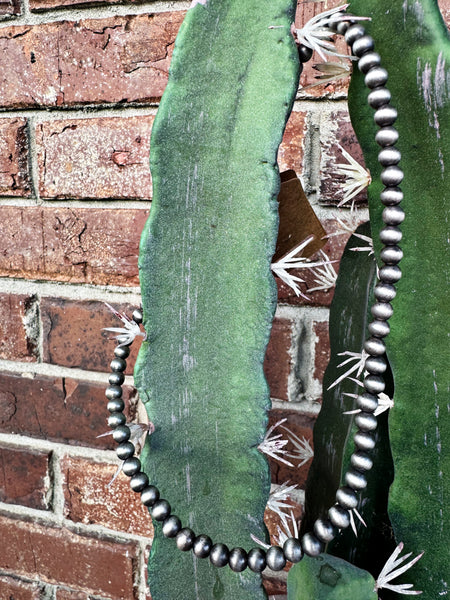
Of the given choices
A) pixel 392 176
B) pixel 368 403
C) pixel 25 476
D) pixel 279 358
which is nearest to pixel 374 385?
pixel 368 403

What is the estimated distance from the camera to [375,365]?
1.00 ft

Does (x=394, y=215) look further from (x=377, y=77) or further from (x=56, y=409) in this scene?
(x=56, y=409)

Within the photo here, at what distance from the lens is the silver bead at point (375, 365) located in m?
0.30

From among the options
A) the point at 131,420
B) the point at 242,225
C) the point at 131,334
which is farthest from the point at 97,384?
the point at 242,225

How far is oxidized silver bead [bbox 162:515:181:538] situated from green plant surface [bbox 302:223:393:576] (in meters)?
0.10

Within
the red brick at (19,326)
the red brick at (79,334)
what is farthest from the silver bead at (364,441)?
the red brick at (19,326)

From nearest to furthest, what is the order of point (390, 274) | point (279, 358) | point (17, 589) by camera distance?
point (390, 274), point (279, 358), point (17, 589)

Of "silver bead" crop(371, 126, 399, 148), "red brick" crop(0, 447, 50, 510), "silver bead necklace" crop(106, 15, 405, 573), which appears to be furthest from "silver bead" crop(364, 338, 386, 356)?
"red brick" crop(0, 447, 50, 510)

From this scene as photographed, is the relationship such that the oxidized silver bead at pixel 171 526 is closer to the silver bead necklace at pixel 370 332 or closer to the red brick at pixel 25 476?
the silver bead necklace at pixel 370 332

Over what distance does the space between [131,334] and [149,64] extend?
0.30 m

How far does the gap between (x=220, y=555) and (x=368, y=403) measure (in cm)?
12

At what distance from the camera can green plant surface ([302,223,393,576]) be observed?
36 cm

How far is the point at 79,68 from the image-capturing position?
0.57 meters

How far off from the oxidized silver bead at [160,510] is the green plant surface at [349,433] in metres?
0.11
